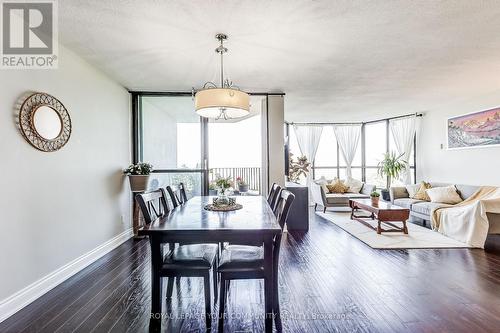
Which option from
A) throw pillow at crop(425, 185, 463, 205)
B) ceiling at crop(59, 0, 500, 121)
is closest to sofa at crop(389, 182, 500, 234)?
throw pillow at crop(425, 185, 463, 205)

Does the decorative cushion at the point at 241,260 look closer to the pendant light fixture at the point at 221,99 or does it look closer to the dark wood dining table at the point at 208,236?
the dark wood dining table at the point at 208,236

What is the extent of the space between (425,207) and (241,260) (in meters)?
4.41

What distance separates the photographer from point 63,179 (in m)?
2.96

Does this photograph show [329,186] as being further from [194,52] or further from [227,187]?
[194,52]

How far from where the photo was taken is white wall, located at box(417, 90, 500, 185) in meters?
4.98

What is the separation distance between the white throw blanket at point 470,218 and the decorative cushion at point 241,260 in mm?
3544

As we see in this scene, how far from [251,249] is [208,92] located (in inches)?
57.6

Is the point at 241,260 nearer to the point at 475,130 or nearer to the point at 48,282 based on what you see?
the point at 48,282

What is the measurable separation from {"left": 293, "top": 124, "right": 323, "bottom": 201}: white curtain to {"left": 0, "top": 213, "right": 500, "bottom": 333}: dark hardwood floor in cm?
492

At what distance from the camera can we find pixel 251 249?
2.30 meters

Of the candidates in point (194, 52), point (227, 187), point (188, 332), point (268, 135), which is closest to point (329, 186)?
point (268, 135)

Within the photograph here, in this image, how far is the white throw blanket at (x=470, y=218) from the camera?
12.6ft

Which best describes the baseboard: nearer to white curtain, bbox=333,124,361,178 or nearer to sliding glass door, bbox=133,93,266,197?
sliding glass door, bbox=133,93,266,197

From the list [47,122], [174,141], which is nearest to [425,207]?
[174,141]
